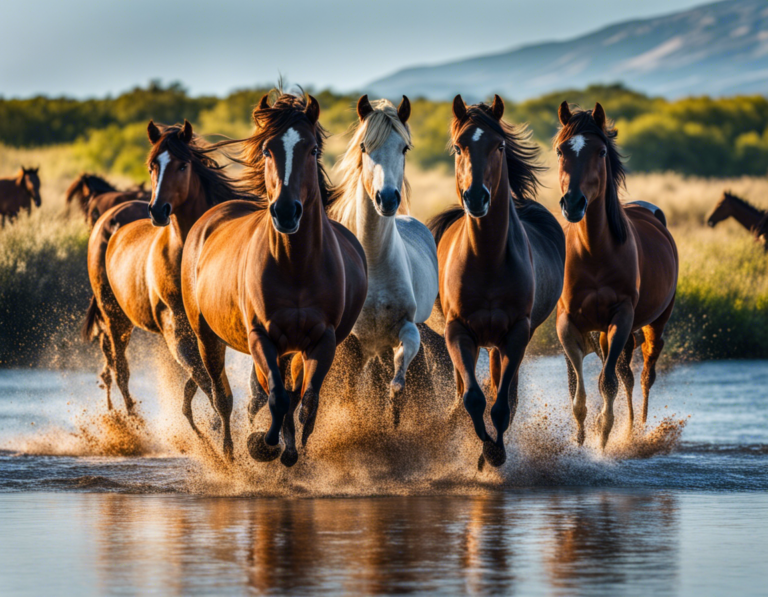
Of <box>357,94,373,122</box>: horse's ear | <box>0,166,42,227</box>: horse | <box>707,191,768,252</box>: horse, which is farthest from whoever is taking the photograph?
<box>0,166,42,227</box>: horse

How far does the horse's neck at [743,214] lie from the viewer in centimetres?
2080

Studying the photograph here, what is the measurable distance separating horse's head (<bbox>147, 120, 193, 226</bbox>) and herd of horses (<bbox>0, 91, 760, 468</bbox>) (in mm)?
16

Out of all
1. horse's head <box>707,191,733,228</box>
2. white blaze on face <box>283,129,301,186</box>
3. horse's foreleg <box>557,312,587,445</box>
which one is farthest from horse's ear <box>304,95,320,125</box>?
horse's head <box>707,191,733,228</box>

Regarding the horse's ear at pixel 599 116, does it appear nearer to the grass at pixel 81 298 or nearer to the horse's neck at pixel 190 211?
the horse's neck at pixel 190 211

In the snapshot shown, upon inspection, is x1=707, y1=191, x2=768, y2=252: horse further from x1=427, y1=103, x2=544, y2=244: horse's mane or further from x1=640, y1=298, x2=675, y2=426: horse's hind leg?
x1=427, y1=103, x2=544, y2=244: horse's mane

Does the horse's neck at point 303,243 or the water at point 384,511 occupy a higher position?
the horse's neck at point 303,243

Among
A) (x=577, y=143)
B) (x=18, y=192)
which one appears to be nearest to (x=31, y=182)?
(x=18, y=192)

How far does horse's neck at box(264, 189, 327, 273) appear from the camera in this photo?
22.2ft

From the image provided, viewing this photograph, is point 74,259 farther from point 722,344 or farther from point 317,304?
point 317,304

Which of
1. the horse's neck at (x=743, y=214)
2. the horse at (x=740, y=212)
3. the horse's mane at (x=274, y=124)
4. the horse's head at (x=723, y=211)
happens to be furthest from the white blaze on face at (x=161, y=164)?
the horse's neck at (x=743, y=214)

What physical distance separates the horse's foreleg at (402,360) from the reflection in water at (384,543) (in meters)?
1.17

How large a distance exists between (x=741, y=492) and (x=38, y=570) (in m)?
4.11

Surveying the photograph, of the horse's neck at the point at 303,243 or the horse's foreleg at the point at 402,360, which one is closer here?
the horse's neck at the point at 303,243

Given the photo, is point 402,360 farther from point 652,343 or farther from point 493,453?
point 652,343
